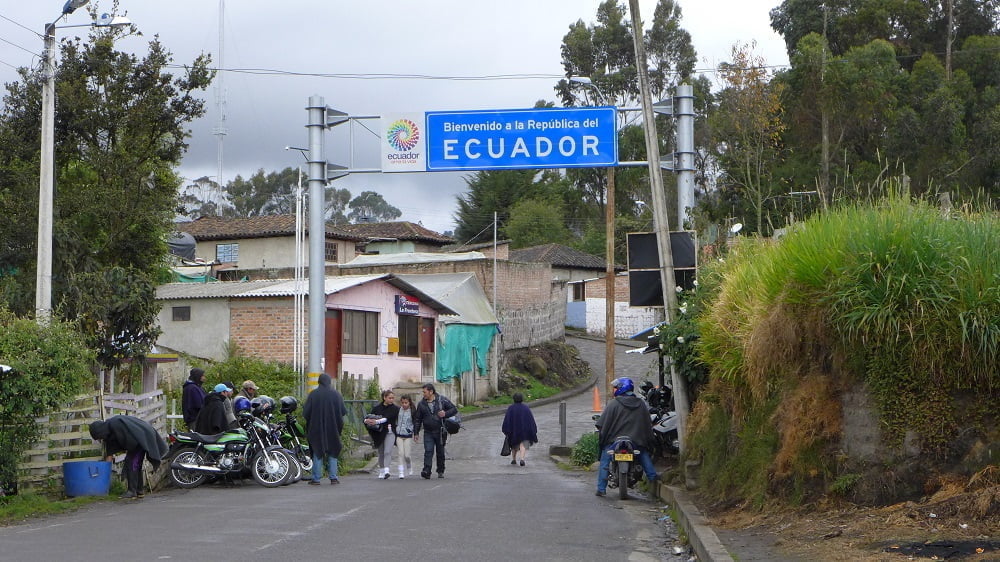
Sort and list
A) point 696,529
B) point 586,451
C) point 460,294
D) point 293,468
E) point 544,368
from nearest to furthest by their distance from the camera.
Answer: point 696,529 → point 293,468 → point 586,451 → point 460,294 → point 544,368

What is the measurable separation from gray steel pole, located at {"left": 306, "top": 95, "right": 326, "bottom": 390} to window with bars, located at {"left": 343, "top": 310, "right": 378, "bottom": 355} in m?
12.6

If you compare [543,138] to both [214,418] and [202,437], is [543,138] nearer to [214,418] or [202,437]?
[214,418]

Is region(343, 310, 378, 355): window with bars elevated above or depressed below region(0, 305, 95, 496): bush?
above

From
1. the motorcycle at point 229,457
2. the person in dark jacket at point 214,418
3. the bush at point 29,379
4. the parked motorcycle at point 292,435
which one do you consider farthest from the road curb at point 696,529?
the bush at point 29,379

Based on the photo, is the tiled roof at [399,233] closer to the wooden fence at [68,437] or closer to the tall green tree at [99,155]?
the tall green tree at [99,155]

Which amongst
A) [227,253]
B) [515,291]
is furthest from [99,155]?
[227,253]

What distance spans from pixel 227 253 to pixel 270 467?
37.1m

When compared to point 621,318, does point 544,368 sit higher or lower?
lower

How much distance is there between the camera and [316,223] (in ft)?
70.3

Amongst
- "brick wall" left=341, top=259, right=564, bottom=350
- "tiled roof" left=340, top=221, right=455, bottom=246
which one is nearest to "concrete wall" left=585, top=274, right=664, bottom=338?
"brick wall" left=341, top=259, right=564, bottom=350

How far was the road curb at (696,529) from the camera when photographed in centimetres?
886

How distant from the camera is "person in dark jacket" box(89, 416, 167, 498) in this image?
49.6ft

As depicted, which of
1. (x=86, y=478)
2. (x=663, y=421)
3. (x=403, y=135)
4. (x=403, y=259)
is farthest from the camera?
(x=403, y=259)

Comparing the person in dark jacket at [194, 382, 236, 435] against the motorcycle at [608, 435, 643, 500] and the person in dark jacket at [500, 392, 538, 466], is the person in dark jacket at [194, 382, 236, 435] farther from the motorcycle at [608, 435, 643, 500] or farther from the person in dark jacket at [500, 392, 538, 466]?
the person in dark jacket at [500, 392, 538, 466]
